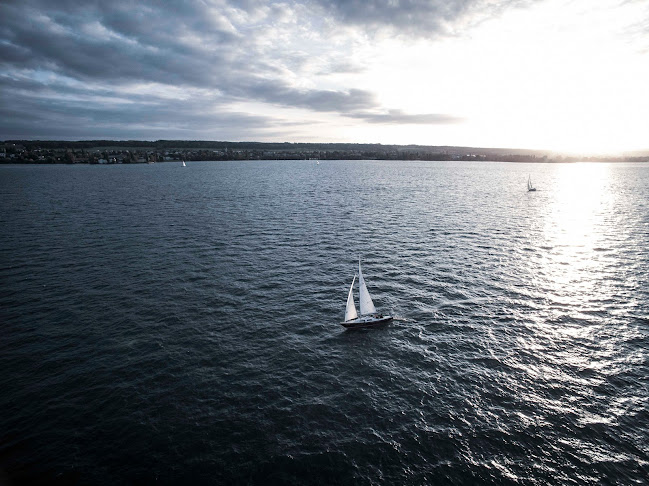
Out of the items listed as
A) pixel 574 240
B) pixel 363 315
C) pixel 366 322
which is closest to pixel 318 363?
pixel 366 322

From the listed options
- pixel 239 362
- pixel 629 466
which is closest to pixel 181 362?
pixel 239 362

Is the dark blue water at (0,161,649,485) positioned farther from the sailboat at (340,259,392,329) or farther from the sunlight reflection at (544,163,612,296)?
the sailboat at (340,259,392,329)

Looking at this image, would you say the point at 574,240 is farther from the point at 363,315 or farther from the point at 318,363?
the point at 318,363

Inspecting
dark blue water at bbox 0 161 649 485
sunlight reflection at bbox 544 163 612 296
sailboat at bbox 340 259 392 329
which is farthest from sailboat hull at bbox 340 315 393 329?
sunlight reflection at bbox 544 163 612 296

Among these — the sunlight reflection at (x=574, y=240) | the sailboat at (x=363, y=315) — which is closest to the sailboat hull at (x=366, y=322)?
the sailboat at (x=363, y=315)

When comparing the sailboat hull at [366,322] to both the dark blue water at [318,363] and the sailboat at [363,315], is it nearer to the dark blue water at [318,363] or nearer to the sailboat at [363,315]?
the sailboat at [363,315]

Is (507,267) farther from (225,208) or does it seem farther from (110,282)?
(225,208)
